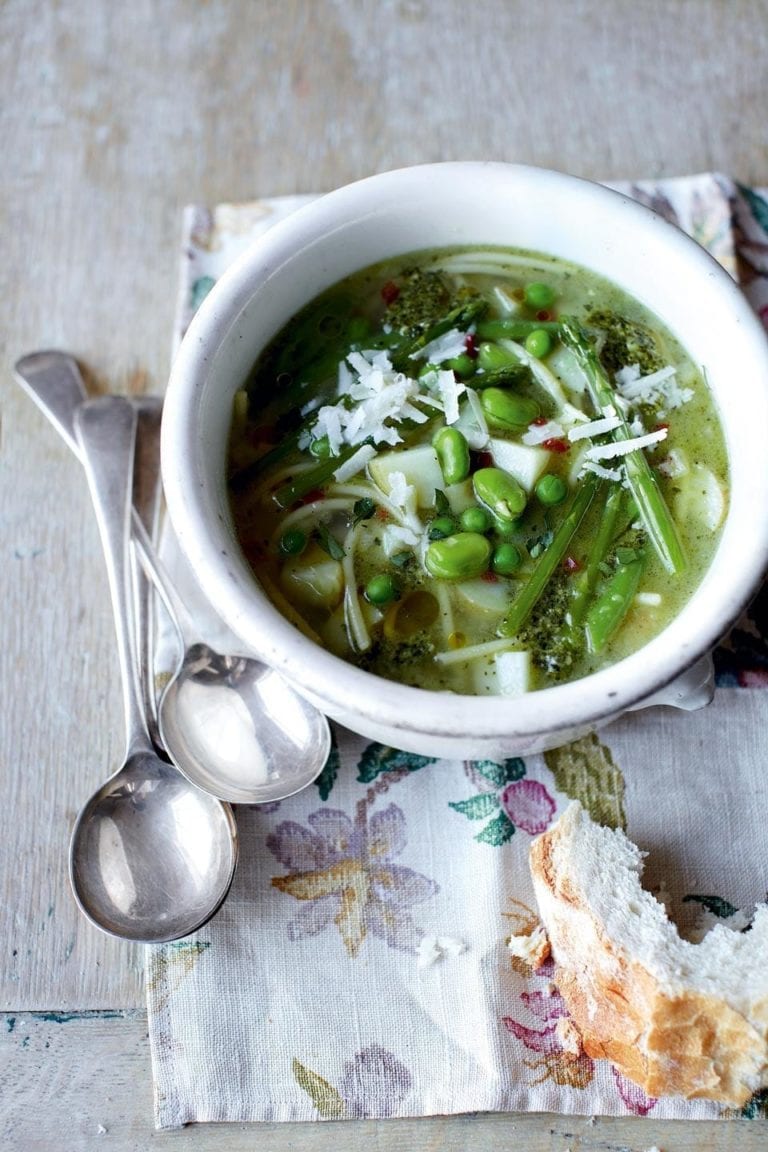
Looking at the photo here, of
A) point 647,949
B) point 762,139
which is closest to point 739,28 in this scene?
point 762,139

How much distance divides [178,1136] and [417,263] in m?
2.12

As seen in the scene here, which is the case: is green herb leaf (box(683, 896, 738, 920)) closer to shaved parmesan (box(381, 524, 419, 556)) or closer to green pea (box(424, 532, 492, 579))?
green pea (box(424, 532, 492, 579))

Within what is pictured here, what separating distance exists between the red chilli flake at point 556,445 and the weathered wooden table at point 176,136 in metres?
1.24


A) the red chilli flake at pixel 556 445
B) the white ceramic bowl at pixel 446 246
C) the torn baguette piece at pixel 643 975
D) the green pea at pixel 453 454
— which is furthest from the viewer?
the red chilli flake at pixel 556 445

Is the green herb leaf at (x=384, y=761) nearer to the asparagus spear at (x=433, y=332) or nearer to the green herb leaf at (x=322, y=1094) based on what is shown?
the green herb leaf at (x=322, y=1094)

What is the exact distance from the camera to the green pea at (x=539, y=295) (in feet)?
9.16

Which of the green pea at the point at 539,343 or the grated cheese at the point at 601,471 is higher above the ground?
the green pea at the point at 539,343

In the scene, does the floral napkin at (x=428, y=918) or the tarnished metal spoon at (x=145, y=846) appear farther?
the tarnished metal spoon at (x=145, y=846)

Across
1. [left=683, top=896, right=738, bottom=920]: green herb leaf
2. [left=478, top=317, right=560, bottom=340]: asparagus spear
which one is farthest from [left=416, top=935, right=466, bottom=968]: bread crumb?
[left=478, top=317, right=560, bottom=340]: asparagus spear

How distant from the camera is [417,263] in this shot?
2879 millimetres

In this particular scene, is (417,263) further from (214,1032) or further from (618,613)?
(214,1032)

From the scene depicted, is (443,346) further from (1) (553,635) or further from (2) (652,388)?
(1) (553,635)

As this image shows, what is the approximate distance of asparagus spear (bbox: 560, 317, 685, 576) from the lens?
2.56 metres

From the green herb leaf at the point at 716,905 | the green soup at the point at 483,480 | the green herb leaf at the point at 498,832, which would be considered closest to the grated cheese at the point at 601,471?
the green soup at the point at 483,480
